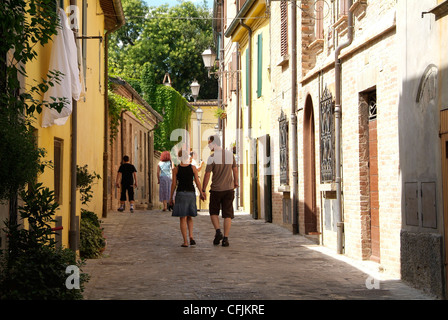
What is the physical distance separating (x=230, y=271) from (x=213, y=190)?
3.85 m

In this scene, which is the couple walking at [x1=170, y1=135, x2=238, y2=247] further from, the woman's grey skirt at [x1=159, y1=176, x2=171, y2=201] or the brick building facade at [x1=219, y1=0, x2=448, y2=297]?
the woman's grey skirt at [x1=159, y1=176, x2=171, y2=201]

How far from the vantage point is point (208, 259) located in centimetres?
1202

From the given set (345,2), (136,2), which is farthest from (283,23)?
(136,2)

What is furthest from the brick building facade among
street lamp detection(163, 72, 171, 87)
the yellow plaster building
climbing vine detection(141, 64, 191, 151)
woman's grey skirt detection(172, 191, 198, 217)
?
street lamp detection(163, 72, 171, 87)

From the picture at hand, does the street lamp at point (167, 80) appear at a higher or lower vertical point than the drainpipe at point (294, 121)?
higher

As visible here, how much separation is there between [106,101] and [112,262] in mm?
10498

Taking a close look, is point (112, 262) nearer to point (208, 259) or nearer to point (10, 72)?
point (208, 259)

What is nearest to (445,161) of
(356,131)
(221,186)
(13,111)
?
(356,131)

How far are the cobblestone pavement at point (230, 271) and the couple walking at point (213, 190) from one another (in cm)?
39

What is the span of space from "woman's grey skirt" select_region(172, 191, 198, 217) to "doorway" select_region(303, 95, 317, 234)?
314cm

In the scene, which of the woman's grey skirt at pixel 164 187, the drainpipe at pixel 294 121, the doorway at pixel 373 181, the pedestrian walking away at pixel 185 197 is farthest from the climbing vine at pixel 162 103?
the doorway at pixel 373 181

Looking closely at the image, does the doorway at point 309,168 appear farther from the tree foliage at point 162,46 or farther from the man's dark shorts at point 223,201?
the tree foliage at point 162,46

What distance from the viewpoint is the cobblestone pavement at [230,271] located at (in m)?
8.74

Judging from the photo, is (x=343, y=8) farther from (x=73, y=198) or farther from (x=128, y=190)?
(x=128, y=190)
